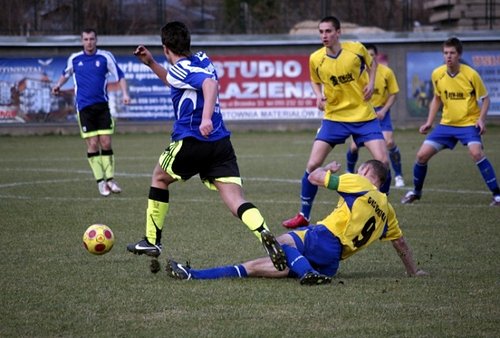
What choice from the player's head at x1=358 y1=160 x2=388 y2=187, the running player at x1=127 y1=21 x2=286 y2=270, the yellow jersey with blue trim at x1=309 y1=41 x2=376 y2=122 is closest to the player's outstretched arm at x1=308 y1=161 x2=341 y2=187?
the player's head at x1=358 y1=160 x2=388 y2=187

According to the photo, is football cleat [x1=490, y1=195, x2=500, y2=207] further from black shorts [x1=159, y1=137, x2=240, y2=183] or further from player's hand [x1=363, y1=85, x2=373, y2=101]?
black shorts [x1=159, y1=137, x2=240, y2=183]

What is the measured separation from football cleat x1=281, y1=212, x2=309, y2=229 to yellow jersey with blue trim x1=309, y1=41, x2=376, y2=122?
4.13 ft

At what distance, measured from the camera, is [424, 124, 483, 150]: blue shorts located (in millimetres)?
12641

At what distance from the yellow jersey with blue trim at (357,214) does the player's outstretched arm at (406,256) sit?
0.66 feet

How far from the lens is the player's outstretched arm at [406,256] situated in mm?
7422

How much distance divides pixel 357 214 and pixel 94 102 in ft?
25.3

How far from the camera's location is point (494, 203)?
40.8 ft

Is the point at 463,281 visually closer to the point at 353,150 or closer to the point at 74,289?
the point at 74,289

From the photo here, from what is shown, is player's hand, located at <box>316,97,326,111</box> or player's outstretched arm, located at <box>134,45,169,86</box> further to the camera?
player's hand, located at <box>316,97,326,111</box>

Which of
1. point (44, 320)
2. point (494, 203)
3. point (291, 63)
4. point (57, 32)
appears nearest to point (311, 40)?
point (291, 63)

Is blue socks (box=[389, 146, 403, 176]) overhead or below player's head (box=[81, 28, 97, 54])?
below

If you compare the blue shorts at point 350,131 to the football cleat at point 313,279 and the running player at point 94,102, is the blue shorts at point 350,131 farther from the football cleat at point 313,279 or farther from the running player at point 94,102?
the football cleat at point 313,279

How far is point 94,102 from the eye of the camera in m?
14.1

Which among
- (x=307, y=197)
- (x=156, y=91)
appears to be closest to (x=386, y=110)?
(x=307, y=197)
